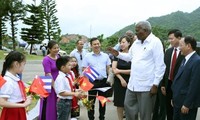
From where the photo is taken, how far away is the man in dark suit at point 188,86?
4633mm

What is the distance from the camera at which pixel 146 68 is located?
5238mm

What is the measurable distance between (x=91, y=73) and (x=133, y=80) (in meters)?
1.13

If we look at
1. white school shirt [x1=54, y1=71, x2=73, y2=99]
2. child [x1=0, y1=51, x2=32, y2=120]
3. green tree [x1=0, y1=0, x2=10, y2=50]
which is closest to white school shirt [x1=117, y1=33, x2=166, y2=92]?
white school shirt [x1=54, y1=71, x2=73, y2=99]

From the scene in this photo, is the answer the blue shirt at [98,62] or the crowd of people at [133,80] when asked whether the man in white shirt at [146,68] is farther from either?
the blue shirt at [98,62]

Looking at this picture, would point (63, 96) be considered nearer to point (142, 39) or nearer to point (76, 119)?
point (142, 39)

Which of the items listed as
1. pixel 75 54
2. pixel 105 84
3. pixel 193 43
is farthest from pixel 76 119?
pixel 193 43

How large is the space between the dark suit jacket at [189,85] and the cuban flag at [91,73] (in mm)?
1757

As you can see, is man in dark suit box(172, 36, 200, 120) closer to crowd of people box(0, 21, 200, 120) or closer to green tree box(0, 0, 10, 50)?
crowd of people box(0, 21, 200, 120)

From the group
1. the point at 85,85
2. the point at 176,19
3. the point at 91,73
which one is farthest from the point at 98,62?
the point at 176,19

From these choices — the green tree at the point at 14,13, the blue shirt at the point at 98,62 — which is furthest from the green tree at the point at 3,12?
the blue shirt at the point at 98,62

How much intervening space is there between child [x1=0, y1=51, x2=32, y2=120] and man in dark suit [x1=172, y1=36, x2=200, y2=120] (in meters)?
2.13

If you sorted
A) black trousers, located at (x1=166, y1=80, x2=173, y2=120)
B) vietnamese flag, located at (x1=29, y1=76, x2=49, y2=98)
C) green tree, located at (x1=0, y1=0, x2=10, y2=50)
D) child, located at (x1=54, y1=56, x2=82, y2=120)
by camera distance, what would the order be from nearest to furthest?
vietnamese flag, located at (x1=29, y1=76, x2=49, y2=98) < child, located at (x1=54, y1=56, x2=82, y2=120) < black trousers, located at (x1=166, y1=80, x2=173, y2=120) < green tree, located at (x1=0, y1=0, x2=10, y2=50)

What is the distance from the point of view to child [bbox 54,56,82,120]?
16.8ft

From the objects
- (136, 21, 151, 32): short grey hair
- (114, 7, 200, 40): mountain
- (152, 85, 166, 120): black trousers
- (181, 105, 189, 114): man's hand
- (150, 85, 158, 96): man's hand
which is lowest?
(152, 85, 166, 120): black trousers
